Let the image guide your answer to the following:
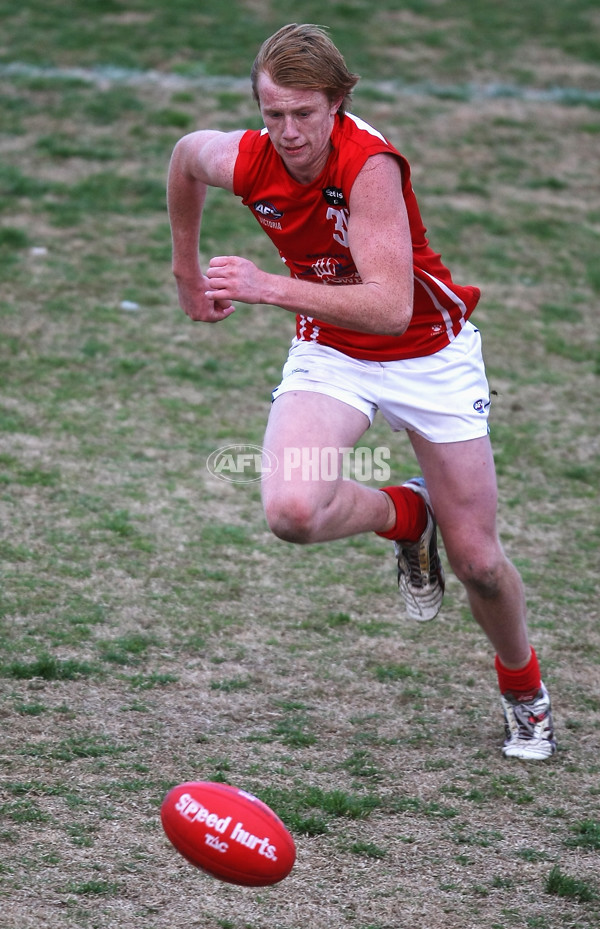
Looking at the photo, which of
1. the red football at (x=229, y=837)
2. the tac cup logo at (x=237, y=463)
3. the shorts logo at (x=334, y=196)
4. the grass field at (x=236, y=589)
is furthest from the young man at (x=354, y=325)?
the tac cup logo at (x=237, y=463)

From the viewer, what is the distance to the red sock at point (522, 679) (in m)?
3.84

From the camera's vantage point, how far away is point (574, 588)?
5059 millimetres

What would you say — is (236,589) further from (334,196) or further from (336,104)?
(336,104)

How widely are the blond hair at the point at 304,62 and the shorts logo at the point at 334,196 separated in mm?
267

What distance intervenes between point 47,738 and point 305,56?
227 cm

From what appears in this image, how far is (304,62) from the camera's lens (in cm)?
326

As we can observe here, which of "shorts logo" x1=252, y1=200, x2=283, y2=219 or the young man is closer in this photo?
the young man

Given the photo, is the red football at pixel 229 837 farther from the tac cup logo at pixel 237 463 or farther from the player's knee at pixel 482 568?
the tac cup logo at pixel 237 463

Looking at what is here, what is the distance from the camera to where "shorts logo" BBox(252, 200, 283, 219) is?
354cm

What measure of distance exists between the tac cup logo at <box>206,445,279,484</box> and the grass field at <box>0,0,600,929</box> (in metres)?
0.07

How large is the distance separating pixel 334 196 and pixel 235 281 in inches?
19.3

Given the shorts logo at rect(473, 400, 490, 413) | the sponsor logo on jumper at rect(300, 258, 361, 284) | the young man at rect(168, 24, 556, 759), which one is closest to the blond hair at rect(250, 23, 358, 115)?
the young man at rect(168, 24, 556, 759)

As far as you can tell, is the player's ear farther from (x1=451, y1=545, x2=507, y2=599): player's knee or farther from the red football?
the red football

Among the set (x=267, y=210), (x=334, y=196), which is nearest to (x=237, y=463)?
(x=267, y=210)
